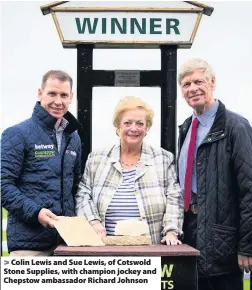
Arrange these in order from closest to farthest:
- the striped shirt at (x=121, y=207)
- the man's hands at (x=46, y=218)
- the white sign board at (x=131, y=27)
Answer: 1. the man's hands at (x=46, y=218)
2. the striped shirt at (x=121, y=207)
3. the white sign board at (x=131, y=27)

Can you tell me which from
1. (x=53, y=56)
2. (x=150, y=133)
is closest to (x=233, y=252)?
(x=150, y=133)

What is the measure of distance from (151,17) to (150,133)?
57 cm

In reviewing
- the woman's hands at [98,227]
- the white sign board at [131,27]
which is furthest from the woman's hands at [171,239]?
the white sign board at [131,27]

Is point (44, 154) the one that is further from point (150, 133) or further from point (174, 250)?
point (174, 250)

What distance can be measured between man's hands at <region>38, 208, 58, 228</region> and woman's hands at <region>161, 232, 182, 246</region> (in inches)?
19.3

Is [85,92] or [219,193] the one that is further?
[85,92]

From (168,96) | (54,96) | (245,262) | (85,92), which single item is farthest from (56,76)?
(245,262)

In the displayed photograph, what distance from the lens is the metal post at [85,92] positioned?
8.68ft

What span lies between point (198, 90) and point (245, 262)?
785 mm

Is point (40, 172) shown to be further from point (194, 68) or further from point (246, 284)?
point (246, 284)

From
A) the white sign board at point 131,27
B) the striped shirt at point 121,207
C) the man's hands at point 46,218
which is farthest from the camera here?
the white sign board at point 131,27

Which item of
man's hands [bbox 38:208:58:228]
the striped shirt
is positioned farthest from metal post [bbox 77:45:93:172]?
man's hands [bbox 38:208:58:228]

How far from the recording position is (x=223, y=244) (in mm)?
2295

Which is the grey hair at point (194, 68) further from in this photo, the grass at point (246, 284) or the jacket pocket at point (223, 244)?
the grass at point (246, 284)
